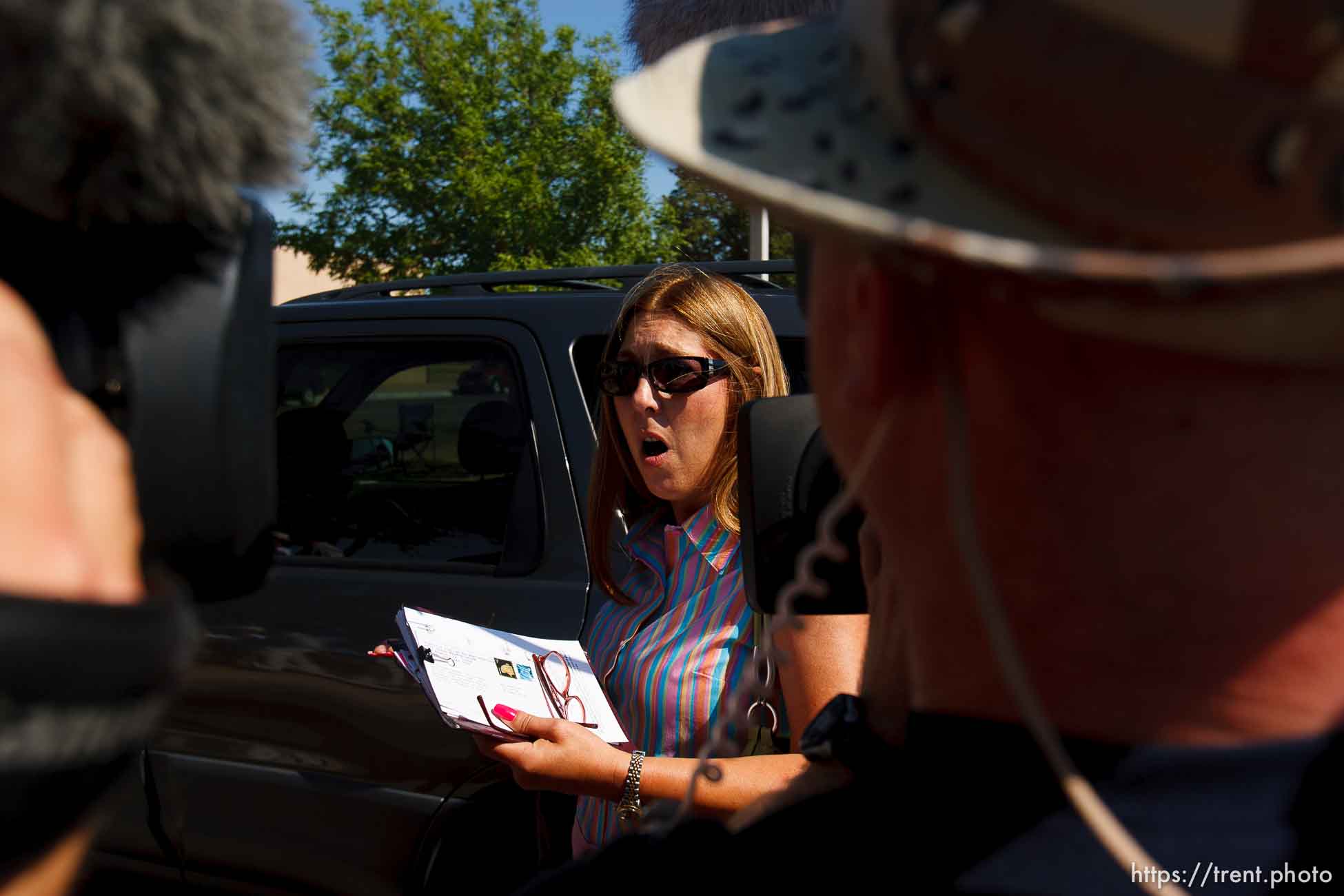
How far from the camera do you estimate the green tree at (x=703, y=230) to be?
19.4 metres

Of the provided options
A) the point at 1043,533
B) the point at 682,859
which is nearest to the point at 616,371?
the point at 682,859

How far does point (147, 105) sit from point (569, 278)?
2962mm

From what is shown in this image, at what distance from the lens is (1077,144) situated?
0.66 m

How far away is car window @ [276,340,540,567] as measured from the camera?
300 cm

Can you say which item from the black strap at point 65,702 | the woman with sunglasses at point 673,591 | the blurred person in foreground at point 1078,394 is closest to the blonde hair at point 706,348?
the woman with sunglasses at point 673,591

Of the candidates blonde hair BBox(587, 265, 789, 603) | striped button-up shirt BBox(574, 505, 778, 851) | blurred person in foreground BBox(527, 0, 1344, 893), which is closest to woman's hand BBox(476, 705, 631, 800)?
striped button-up shirt BBox(574, 505, 778, 851)

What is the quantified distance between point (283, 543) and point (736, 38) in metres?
2.62

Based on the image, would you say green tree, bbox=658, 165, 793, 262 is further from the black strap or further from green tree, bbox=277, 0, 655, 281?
the black strap

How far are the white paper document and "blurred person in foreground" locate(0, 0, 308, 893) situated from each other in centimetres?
137

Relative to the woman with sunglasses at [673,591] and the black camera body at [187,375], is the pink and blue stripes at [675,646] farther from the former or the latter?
the black camera body at [187,375]

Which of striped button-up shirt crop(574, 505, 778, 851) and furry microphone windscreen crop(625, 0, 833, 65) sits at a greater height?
furry microphone windscreen crop(625, 0, 833, 65)

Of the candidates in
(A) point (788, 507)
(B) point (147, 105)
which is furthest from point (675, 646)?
(B) point (147, 105)

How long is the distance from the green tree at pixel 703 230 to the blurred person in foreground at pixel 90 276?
60.2 ft

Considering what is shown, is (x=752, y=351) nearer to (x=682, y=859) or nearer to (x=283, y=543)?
(x=283, y=543)
